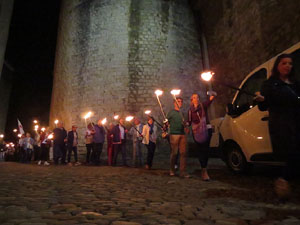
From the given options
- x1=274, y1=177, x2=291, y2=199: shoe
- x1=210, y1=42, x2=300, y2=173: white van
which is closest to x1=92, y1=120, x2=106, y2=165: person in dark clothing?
x1=210, y1=42, x2=300, y2=173: white van

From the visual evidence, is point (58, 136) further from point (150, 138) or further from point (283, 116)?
point (283, 116)

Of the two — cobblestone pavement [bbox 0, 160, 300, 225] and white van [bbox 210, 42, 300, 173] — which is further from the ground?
white van [bbox 210, 42, 300, 173]

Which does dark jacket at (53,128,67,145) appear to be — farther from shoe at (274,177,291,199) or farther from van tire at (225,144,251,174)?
shoe at (274,177,291,199)

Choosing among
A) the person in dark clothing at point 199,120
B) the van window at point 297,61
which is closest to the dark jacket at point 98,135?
the person in dark clothing at point 199,120

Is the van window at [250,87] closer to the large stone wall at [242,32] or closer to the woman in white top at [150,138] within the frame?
the woman in white top at [150,138]

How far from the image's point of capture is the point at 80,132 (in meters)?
13.2

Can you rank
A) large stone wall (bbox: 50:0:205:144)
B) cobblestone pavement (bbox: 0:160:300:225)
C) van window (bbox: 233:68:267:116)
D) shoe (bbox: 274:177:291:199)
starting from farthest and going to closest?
large stone wall (bbox: 50:0:205:144), van window (bbox: 233:68:267:116), shoe (bbox: 274:177:291:199), cobblestone pavement (bbox: 0:160:300:225)

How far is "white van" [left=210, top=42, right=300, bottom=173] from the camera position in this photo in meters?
4.05

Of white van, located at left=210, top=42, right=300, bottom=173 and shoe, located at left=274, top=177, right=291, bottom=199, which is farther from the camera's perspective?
white van, located at left=210, top=42, right=300, bottom=173

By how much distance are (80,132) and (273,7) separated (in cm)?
1100

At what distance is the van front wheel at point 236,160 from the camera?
15.8 ft

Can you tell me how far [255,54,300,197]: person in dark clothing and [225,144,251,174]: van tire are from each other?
7.54ft

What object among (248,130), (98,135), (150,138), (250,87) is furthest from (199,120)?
(98,135)

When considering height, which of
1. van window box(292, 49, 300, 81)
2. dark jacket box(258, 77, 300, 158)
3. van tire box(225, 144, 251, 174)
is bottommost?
van tire box(225, 144, 251, 174)
